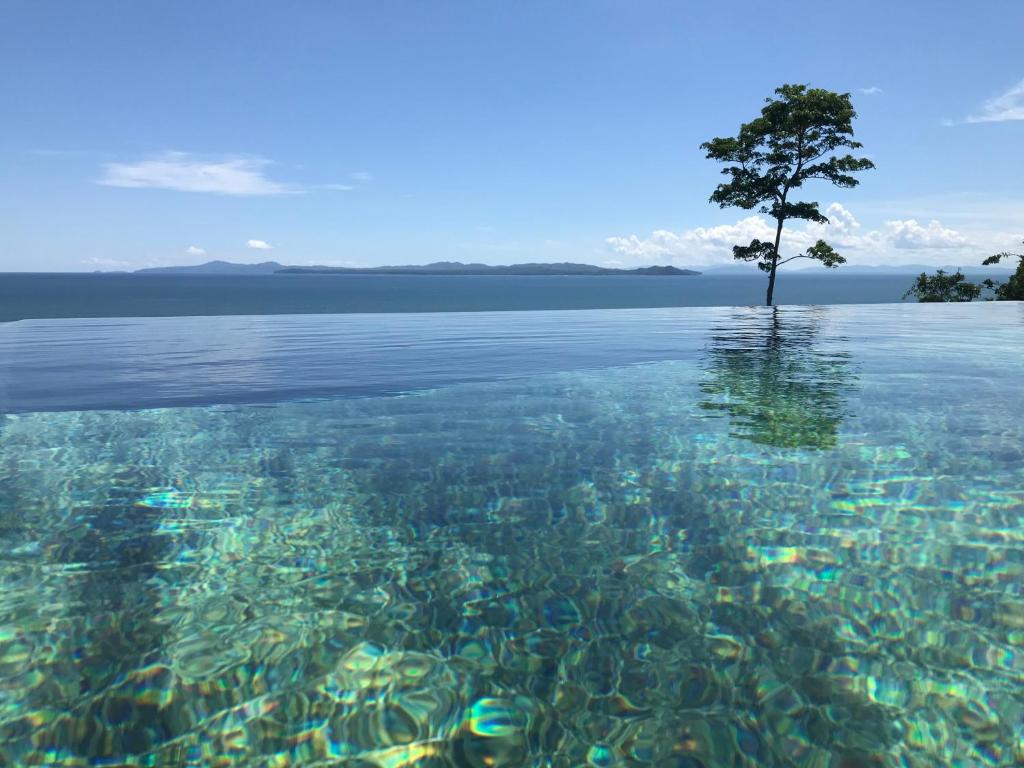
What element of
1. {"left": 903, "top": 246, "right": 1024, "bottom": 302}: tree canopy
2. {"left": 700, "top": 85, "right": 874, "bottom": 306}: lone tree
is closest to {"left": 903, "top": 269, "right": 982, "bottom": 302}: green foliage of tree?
{"left": 903, "top": 246, "right": 1024, "bottom": 302}: tree canopy

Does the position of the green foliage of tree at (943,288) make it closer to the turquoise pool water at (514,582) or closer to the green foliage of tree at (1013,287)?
the green foliage of tree at (1013,287)

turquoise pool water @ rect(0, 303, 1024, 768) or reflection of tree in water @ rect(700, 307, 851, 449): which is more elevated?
reflection of tree in water @ rect(700, 307, 851, 449)

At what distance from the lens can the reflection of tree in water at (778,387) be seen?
8.55m

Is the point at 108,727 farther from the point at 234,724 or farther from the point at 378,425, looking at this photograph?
the point at 378,425

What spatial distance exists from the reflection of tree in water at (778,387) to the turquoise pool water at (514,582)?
146 mm

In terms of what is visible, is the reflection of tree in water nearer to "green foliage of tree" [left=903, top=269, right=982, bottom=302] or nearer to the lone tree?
the lone tree

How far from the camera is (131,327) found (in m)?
26.1

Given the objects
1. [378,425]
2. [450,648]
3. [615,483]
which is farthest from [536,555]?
[378,425]

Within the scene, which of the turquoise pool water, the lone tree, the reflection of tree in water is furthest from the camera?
the lone tree

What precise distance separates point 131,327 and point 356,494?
80.1ft

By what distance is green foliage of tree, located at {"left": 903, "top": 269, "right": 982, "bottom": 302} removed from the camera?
48.0 meters

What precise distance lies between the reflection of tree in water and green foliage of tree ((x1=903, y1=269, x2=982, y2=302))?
36535 millimetres

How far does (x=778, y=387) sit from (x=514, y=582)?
865cm

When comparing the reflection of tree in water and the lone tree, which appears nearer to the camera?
the reflection of tree in water
